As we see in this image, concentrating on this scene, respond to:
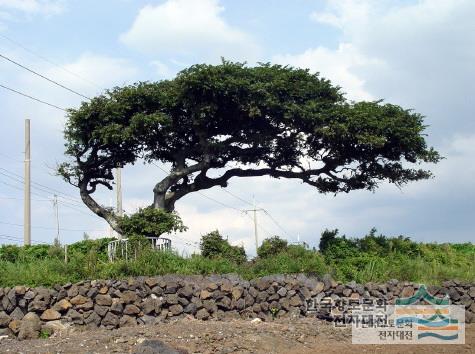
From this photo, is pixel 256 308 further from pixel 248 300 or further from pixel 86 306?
pixel 86 306

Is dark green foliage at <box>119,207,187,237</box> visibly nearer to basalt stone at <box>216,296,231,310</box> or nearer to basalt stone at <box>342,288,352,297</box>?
basalt stone at <box>216,296,231,310</box>

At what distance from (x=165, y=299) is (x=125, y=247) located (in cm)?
264

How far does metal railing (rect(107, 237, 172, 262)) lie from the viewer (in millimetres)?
16281

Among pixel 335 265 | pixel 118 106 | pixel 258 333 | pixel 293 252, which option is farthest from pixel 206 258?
pixel 118 106

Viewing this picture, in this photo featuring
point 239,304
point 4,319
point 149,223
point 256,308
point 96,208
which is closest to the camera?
point 4,319

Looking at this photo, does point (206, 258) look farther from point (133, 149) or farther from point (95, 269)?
point (133, 149)

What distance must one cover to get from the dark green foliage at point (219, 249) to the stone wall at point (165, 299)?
4.89 feet

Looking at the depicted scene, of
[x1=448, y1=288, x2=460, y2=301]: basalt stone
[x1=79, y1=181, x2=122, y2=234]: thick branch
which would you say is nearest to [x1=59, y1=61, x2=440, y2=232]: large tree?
[x1=79, y1=181, x2=122, y2=234]: thick branch

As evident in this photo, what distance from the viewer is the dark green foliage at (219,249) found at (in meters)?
16.7

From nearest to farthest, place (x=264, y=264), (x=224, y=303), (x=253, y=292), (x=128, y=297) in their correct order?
(x=128, y=297) < (x=224, y=303) < (x=253, y=292) < (x=264, y=264)

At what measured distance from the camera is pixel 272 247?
664 inches

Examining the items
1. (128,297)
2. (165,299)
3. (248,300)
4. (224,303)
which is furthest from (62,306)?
(248,300)

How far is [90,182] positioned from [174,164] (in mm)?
2735

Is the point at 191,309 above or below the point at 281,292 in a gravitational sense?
below
